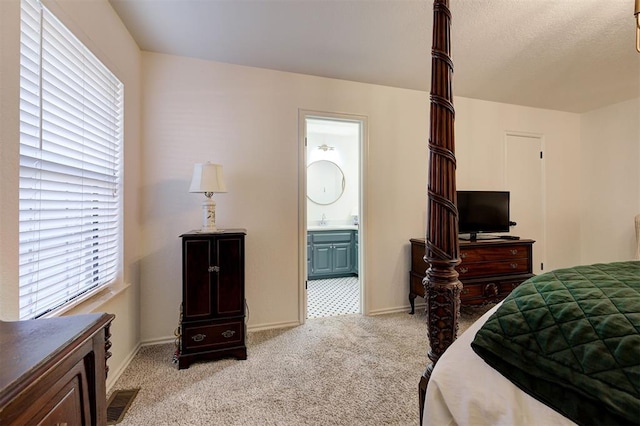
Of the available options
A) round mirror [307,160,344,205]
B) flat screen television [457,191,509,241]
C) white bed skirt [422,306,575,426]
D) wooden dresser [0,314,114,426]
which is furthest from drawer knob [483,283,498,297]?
wooden dresser [0,314,114,426]

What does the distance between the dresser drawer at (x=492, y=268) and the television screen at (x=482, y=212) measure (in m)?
0.37

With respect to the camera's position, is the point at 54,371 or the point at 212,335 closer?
the point at 54,371

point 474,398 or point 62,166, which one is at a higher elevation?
point 62,166

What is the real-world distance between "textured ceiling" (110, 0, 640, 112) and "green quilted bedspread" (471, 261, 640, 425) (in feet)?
6.13

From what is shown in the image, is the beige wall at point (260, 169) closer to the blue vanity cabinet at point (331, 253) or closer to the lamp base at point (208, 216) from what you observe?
the lamp base at point (208, 216)

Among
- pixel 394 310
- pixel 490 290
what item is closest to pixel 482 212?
pixel 490 290

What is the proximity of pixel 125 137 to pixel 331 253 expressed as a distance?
10.7 feet

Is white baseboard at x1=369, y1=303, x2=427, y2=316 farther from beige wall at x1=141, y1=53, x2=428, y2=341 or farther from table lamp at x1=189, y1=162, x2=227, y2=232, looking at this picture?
table lamp at x1=189, y1=162, x2=227, y2=232

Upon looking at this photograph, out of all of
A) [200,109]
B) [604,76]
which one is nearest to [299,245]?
[200,109]

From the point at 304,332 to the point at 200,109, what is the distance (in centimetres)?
221

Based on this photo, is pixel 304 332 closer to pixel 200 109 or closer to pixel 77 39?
pixel 200 109

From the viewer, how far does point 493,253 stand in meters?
2.90

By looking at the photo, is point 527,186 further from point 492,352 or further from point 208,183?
point 208,183

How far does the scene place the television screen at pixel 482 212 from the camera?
121 inches
